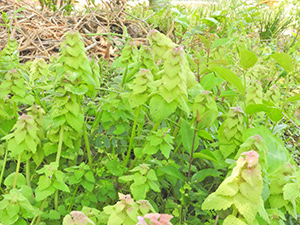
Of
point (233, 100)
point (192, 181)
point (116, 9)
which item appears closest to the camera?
point (192, 181)

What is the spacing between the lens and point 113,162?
135cm

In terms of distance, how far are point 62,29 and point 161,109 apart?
2.14 m

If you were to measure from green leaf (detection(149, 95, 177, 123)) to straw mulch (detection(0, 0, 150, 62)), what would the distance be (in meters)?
1.40

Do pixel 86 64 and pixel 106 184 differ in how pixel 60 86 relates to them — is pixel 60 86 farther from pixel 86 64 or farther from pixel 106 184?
pixel 106 184

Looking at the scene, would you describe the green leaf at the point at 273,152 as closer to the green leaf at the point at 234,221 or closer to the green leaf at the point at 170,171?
the green leaf at the point at 170,171

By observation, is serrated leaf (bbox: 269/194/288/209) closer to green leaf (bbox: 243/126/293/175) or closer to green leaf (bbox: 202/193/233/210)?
green leaf (bbox: 243/126/293/175)

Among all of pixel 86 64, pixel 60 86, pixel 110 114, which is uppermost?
pixel 86 64

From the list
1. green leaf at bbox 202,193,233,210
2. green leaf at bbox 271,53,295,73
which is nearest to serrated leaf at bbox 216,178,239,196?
green leaf at bbox 202,193,233,210

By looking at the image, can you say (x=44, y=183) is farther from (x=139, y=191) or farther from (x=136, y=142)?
(x=136, y=142)

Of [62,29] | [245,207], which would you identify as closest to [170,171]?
[245,207]

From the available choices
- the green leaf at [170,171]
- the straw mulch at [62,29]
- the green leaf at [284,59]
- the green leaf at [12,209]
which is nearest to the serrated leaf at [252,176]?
the green leaf at [170,171]

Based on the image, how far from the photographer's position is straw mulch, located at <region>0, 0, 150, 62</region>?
2.61m

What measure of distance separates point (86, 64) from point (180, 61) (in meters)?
0.36

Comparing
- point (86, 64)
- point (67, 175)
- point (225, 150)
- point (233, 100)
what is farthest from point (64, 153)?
point (233, 100)
